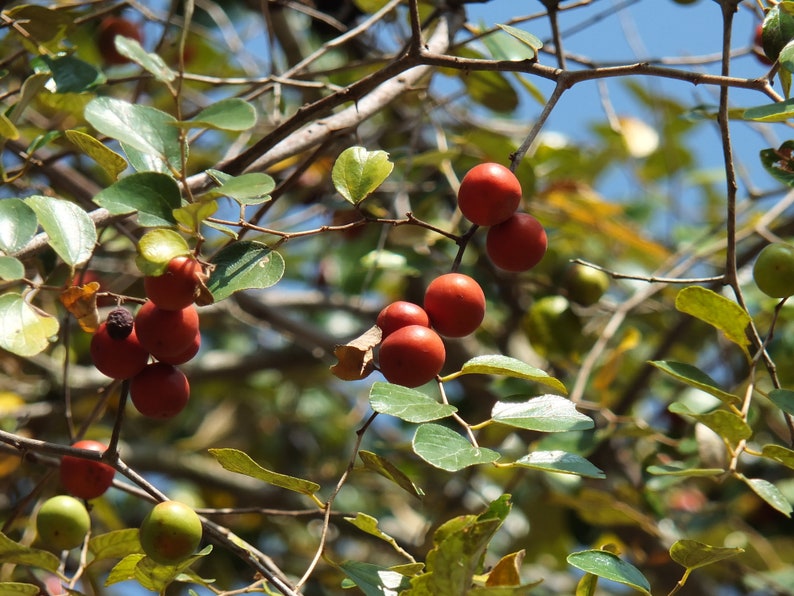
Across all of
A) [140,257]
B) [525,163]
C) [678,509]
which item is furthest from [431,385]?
[140,257]

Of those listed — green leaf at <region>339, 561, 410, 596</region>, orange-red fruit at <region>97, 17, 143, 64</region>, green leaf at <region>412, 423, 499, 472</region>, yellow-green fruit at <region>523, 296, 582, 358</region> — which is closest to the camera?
green leaf at <region>412, 423, 499, 472</region>

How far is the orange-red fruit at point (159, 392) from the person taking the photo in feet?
3.22

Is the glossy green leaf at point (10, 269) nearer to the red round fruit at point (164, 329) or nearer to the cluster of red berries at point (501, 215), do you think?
the red round fruit at point (164, 329)

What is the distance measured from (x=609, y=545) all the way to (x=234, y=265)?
0.54 m

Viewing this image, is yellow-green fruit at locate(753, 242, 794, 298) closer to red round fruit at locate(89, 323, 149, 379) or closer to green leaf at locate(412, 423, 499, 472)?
green leaf at locate(412, 423, 499, 472)

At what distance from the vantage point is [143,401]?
99 centimetres

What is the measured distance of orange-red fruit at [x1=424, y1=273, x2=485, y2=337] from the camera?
0.95 m

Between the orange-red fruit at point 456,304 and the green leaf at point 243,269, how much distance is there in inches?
6.4

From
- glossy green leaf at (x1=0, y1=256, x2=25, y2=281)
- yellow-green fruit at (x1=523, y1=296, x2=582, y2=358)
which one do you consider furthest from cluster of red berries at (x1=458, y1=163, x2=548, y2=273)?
yellow-green fruit at (x1=523, y1=296, x2=582, y2=358)

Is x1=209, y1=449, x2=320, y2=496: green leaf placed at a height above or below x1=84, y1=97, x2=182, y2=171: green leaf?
below

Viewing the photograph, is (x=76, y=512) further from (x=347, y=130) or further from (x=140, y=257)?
(x=347, y=130)

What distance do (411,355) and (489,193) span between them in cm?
19

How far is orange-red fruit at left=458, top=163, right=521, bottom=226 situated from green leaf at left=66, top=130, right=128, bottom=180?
1.19 ft

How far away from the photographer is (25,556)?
0.98 m
